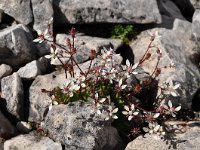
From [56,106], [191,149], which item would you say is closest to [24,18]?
[56,106]

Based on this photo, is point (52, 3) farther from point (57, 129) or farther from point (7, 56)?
point (57, 129)

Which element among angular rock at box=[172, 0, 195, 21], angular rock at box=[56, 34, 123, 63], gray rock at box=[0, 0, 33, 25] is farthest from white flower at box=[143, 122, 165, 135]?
angular rock at box=[172, 0, 195, 21]

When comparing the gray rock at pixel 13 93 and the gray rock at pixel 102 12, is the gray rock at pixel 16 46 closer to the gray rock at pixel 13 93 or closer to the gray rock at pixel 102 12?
the gray rock at pixel 13 93

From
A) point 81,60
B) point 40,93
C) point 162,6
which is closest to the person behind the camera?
point 40,93

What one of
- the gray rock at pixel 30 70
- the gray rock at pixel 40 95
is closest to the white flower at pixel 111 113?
the gray rock at pixel 40 95

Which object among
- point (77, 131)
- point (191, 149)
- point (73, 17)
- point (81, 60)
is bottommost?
point (191, 149)

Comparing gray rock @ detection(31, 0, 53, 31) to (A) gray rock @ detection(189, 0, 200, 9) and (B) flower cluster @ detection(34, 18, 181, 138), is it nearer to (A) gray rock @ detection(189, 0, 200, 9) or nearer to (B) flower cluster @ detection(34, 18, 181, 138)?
(B) flower cluster @ detection(34, 18, 181, 138)
